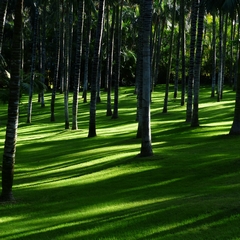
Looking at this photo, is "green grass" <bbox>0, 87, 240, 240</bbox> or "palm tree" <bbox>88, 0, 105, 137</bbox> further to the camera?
"palm tree" <bbox>88, 0, 105, 137</bbox>

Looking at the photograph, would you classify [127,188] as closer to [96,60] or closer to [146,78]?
[146,78]

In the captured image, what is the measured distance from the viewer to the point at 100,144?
84.8 ft

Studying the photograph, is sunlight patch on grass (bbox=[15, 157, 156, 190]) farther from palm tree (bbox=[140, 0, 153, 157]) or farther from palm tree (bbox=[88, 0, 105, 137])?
palm tree (bbox=[88, 0, 105, 137])

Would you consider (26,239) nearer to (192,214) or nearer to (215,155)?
(192,214)

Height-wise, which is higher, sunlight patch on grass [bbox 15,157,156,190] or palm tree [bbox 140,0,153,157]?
palm tree [bbox 140,0,153,157]

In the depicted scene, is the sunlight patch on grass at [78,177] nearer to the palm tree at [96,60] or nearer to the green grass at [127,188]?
the green grass at [127,188]

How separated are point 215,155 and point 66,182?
5772mm

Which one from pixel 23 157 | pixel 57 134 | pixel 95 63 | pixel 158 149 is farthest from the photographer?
pixel 57 134

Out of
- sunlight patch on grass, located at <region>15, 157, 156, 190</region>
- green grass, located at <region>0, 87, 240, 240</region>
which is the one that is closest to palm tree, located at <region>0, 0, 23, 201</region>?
green grass, located at <region>0, 87, 240, 240</region>

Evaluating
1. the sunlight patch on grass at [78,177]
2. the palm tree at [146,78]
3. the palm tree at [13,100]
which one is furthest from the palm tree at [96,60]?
the palm tree at [13,100]

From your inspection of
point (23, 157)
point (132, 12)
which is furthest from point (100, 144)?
point (132, 12)

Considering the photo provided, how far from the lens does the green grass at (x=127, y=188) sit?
9.62 m

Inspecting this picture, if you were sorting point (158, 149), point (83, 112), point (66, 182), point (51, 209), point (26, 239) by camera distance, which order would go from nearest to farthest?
1. point (26, 239)
2. point (51, 209)
3. point (66, 182)
4. point (158, 149)
5. point (83, 112)

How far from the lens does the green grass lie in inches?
379
